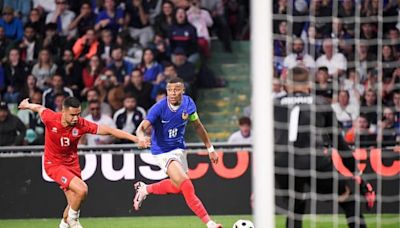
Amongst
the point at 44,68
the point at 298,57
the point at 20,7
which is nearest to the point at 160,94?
the point at 44,68

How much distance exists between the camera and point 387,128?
44.2 ft

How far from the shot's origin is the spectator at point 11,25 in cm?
1628

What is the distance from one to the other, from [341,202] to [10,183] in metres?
4.96

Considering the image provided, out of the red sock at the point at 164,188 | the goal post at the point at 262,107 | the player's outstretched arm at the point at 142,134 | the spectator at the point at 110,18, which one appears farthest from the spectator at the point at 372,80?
the goal post at the point at 262,107

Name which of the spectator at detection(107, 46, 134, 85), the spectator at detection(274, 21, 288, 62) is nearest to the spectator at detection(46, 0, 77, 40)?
the spectator at detection(107, 46, 134, 85)

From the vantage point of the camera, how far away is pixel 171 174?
10.7m

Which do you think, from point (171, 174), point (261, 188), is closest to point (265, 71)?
point (261, 188)

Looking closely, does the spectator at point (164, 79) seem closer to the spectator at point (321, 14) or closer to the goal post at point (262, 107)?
the spectator at point (321, 14)

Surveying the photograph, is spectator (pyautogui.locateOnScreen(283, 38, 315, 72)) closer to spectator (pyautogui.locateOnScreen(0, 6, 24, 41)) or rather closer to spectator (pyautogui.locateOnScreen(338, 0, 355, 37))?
spectator (pyautogui.locateOnScreen(338, 0, 355, 37))

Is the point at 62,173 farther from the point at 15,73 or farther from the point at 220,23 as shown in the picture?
the point at 220,23

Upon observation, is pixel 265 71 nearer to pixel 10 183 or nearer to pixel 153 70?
pixel 10 183

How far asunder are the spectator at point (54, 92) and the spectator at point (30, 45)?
904 mm

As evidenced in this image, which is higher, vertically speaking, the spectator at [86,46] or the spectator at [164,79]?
the spectator at [86,46]

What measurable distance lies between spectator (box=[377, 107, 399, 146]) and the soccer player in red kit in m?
4.18
